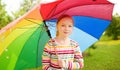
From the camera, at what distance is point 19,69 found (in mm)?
5234

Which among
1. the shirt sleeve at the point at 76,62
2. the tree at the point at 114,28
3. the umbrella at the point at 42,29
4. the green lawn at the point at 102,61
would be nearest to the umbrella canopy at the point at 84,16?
the umbrella at the point at 42,29

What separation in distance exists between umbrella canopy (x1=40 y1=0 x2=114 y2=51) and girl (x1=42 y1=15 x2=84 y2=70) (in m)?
0.26

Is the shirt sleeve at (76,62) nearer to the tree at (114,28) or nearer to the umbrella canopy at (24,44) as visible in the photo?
the umbrella canopy at (24,44)

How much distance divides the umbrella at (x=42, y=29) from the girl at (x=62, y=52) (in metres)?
0.30

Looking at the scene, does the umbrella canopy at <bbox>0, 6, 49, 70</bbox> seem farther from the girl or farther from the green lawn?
the green lawn

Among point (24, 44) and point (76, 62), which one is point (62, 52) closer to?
point (76, 62)

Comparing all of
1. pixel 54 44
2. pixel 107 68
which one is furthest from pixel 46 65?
pixel 107 68

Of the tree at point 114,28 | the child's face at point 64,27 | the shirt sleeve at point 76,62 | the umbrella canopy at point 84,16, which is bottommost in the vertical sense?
the shirt sleeve at point 76,62

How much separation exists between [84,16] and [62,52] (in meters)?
1.22

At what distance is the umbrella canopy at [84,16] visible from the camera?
457 centimetres

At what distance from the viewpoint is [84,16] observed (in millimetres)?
5375

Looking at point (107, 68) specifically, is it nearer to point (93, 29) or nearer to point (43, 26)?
point (93, 29)

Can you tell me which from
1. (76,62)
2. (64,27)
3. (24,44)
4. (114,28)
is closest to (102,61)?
(24,44)

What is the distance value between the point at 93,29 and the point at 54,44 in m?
1.39
